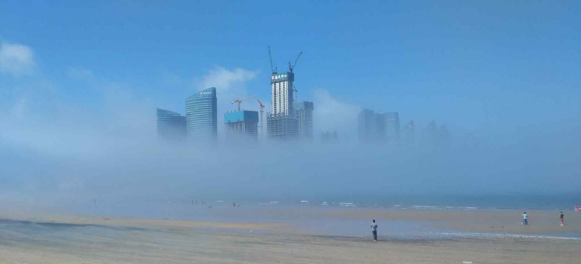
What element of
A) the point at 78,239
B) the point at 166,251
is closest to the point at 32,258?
the point at 166,251

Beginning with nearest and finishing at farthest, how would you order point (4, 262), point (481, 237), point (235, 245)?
point (4, 262), point (235, 245), point (481, 237)

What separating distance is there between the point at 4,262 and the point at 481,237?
109 feet

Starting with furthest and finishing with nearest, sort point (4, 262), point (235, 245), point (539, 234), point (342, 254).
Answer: point (539, 234), point (235, 245), point (342, 254), point (4, 262)

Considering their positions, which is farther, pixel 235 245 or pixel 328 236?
pixel 328 236

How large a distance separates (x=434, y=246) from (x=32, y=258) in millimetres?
24205

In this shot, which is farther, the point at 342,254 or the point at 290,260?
the point at 342,254

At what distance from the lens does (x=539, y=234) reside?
44156mm

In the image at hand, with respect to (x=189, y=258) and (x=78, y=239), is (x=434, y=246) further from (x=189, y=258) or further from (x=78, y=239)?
(x=78, y=239)

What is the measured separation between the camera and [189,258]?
2766 cm

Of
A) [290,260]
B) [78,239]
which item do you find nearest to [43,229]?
[78,239]

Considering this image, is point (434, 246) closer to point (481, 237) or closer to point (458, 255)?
point (458, 255)

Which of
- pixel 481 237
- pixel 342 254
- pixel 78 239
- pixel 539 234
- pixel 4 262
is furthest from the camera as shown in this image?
pixel 539 234

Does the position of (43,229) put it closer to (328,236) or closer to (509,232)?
(328,236)

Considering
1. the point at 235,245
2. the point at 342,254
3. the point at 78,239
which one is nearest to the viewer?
the point at 342,254
